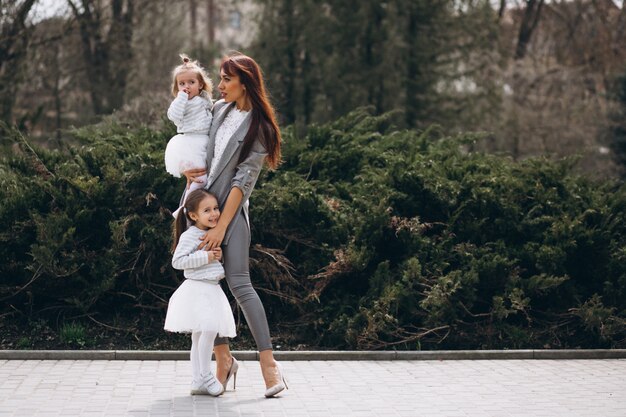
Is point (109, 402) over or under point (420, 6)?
under

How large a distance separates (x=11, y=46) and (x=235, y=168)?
14.5 metres

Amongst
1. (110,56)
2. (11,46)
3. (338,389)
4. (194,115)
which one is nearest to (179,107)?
(194,115)

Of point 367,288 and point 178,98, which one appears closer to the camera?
point 178,98

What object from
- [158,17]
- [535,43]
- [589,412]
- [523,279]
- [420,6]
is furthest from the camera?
[535,43]

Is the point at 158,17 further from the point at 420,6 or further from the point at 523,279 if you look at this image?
the point at 523,279

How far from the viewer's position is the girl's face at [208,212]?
20.0ft

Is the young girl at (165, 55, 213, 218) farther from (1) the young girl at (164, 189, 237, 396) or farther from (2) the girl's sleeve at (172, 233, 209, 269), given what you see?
(2) the girl's sleeve at (172, 233, 209, 269)

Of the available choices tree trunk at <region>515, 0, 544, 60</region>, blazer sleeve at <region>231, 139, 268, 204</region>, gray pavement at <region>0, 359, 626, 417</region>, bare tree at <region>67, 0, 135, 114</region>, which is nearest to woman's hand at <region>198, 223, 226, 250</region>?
blazer sleeve at <region>231, 139, 268, 204</region>

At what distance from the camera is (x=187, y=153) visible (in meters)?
6.22

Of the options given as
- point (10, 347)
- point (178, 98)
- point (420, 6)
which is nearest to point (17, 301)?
point (10, 347)

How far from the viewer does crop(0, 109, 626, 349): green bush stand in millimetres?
8188

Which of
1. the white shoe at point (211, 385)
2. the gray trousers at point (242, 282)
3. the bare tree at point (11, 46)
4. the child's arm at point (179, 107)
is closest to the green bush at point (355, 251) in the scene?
the gray trousers at point (242, 282)

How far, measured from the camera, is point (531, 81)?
2791 centimetres

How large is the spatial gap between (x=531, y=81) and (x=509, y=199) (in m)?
19.6
